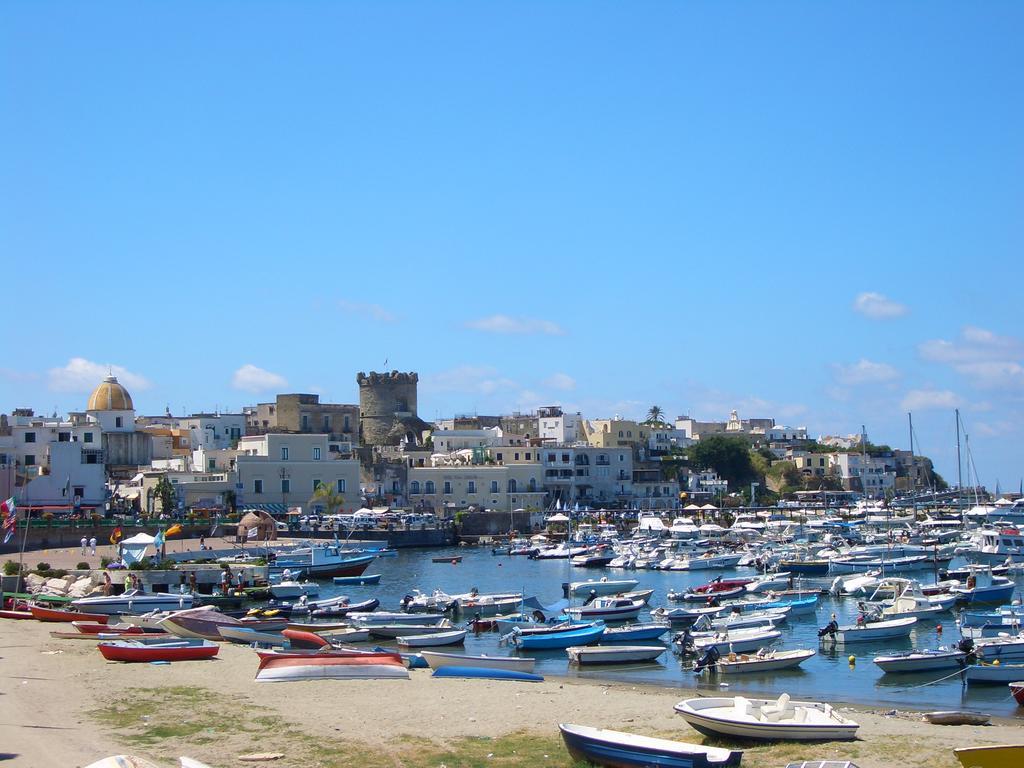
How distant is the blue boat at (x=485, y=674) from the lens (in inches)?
1085

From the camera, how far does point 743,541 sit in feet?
246

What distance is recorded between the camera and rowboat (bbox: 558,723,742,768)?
16.8m

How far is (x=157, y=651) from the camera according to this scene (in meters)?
28.6

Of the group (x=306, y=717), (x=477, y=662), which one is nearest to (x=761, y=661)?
(x=477, y=662)

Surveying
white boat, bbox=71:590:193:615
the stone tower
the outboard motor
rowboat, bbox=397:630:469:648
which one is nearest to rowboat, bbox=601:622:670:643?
rowboat, bbox=397:630:469:648

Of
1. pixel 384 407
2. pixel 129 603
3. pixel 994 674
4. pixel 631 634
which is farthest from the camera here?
pixel 384 407

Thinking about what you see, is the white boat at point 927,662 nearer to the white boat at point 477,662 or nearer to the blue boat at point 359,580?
the white boat at point 477,662

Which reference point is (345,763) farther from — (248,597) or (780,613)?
(248,597)

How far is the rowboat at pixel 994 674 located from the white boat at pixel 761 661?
420cm

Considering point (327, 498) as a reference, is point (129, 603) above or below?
below

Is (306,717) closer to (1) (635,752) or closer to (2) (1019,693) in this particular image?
(1) (635,752)

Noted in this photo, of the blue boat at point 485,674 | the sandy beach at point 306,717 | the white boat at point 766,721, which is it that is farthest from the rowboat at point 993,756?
the blue boat at point 485,674

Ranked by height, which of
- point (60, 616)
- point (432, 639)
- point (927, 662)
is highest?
point (60, 616)

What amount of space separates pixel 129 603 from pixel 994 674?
25552 millimetres
